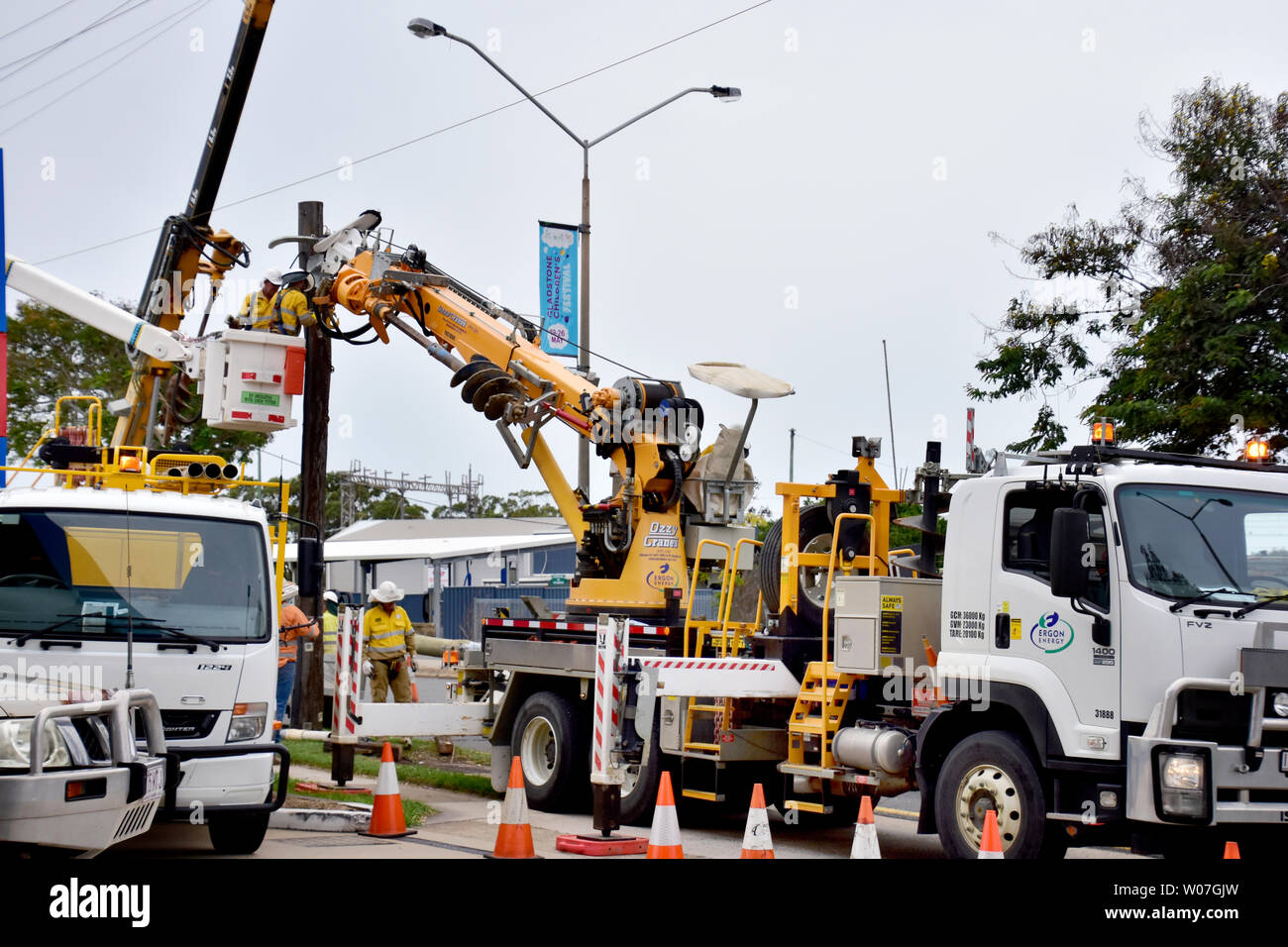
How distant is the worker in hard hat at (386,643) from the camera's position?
15.7 meters

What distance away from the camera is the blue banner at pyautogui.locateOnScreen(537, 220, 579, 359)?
61.1 feet

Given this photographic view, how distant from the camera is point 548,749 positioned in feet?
43.3

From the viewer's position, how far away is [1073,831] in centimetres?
858

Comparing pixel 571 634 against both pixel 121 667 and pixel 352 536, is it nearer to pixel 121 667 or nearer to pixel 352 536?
pixel 121 667

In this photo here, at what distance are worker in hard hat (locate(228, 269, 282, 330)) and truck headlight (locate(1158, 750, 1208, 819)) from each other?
10484 millimetres

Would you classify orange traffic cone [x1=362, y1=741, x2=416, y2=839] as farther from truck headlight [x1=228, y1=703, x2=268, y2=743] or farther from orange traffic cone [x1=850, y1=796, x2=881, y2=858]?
orange traffic cone [x1=850, y1=796, x2=881, y2=858]

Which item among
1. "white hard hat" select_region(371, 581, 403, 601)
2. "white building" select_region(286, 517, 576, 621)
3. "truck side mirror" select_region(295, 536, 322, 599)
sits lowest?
"white hard hat" select_region(371, 581, 403, 601)

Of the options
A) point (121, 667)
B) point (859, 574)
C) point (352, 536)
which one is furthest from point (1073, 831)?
point (352, 536)

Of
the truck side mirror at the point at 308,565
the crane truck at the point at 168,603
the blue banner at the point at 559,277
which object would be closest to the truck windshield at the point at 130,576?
the crane truck at the point at 168,603

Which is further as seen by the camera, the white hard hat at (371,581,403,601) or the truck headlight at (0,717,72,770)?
the white hard hat at (371,581,403,601)

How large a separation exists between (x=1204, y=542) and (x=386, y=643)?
932 centimetres

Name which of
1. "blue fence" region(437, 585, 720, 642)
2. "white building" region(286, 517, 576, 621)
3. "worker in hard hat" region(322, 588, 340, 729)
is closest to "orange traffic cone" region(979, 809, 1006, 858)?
"worker in hard hat" region(322, 588, 340, 729)

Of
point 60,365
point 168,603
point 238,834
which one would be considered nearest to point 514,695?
point 238,834
